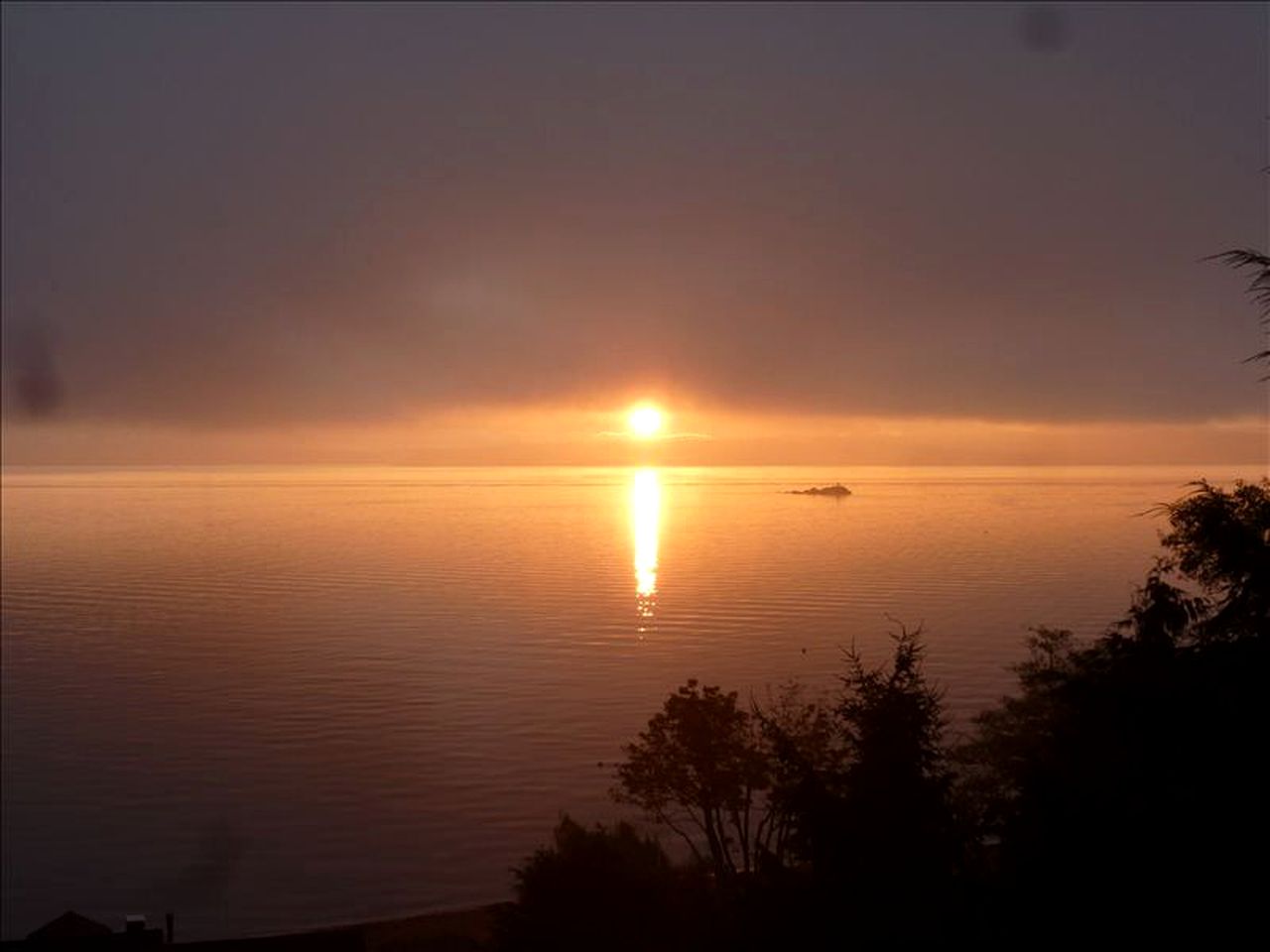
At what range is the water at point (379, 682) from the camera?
4488 centimetres

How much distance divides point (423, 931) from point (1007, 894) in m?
28.6

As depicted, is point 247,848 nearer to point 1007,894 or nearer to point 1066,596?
point 1007,894

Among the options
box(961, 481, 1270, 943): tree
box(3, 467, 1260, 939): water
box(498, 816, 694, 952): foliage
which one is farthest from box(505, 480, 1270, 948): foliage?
box(3, 467, 1260, 939): water

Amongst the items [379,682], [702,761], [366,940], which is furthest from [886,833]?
[379,682]

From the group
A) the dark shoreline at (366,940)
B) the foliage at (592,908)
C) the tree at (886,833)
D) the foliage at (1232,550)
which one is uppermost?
the foliage at (1232,550)

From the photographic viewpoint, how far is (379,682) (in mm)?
73562

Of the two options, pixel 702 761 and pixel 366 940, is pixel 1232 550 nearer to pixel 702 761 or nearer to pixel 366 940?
pixel 702 761

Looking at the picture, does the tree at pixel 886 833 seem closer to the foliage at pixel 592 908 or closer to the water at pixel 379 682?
the foliage at pixel 592 908

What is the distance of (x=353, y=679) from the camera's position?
75312 mm

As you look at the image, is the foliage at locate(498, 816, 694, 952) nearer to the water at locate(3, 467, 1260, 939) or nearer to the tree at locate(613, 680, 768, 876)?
the tree at locate(613, 680, 768, 876)

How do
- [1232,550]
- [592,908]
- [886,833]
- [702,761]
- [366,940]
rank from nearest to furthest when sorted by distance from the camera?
1. [1232,550]
2. [886,833]
3. [592,908]
4. [702,761]
5. [366,940]

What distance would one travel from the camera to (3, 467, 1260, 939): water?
4488cm

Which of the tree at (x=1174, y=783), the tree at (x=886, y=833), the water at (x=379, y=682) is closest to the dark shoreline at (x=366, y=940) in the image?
the water at (x=379, y=682)

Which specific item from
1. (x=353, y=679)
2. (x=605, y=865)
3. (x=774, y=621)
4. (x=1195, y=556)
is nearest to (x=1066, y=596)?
(x=774, y=621)
